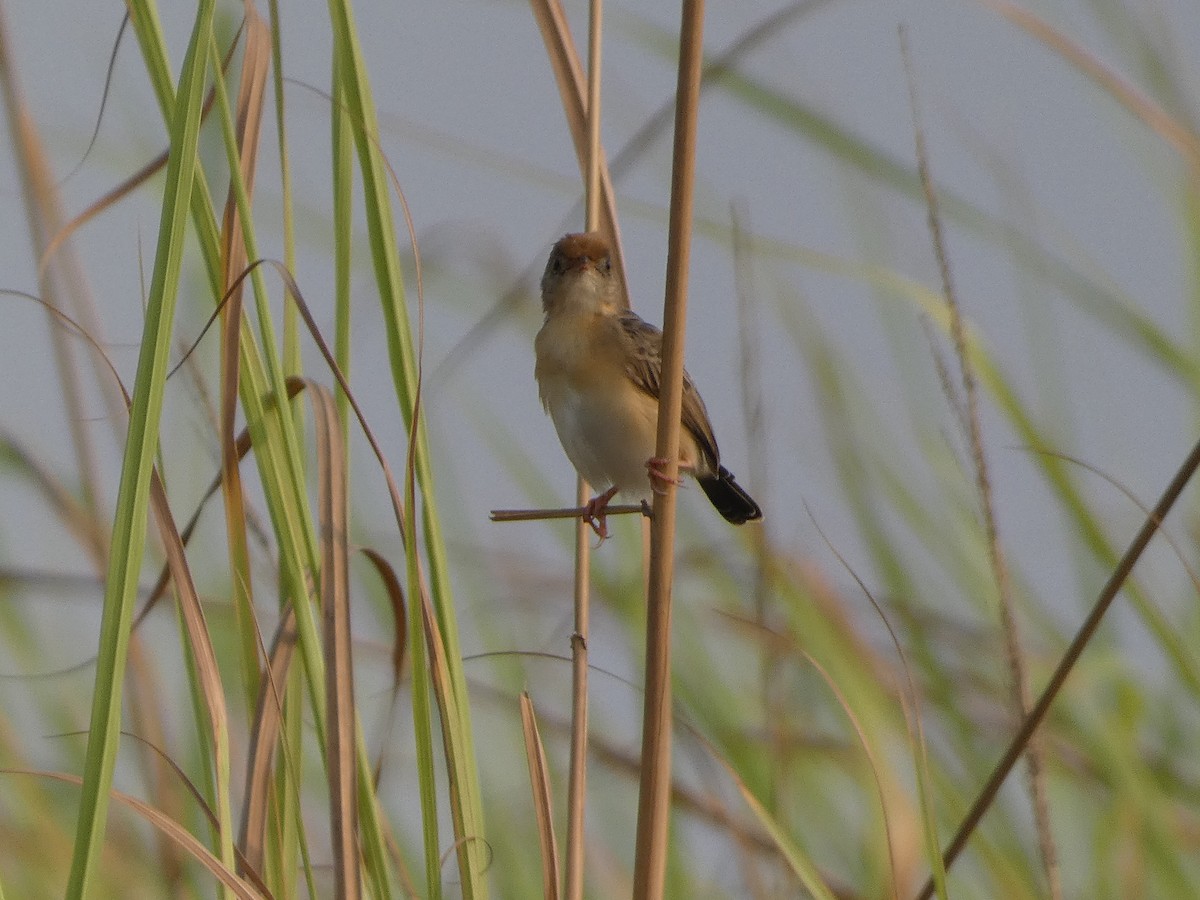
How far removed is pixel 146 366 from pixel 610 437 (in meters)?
1.68

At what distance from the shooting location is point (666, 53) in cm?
265

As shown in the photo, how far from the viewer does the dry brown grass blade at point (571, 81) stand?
195cm

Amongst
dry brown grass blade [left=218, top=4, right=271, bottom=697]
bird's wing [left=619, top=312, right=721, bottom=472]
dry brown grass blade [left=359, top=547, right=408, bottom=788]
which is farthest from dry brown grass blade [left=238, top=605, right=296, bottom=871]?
bird's wing [left=619, top=312, right=721, bottom=472]

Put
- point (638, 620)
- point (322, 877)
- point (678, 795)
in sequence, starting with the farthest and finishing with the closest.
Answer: point (638, 620)
point (678, 795)
point (322, 877)

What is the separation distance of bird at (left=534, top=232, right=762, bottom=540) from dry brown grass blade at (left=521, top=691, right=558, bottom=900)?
3.57 ft

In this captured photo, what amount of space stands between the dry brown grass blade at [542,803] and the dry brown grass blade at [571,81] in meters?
0.64

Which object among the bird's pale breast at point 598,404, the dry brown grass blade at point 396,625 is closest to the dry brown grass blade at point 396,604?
the dry brown grass blade at point 396,625

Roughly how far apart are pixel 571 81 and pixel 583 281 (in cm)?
110

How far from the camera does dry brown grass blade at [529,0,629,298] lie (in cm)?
195

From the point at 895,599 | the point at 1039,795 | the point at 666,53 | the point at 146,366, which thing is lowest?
the point at 1039,795

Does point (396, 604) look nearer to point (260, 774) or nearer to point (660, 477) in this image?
point (260, 774)

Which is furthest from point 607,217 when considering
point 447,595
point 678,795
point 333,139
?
point 678,795

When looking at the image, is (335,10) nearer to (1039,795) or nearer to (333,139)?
(333,139)

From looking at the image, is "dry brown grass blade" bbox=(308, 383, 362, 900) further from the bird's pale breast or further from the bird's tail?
the bird's tail
